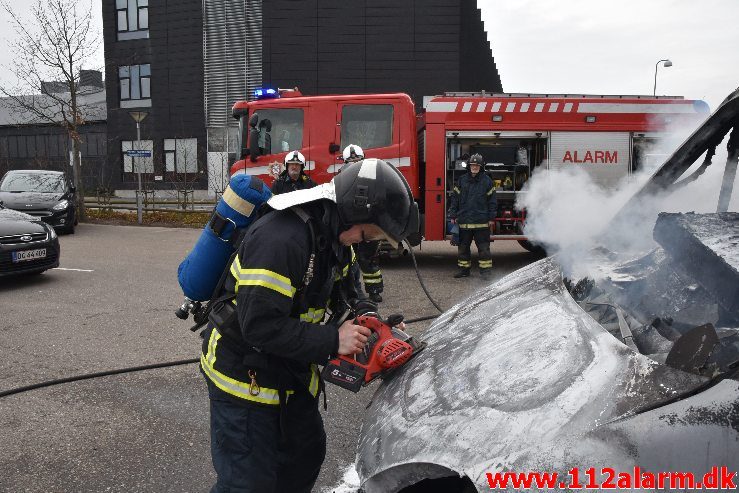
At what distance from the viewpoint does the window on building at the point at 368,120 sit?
8.48 meters

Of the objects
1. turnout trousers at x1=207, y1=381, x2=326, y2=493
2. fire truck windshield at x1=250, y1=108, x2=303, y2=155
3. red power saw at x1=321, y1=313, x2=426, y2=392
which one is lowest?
turnout trousers at x1=207, y1=381, x2=326, y2=493

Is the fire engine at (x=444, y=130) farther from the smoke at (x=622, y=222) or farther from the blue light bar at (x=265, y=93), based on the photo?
the smoke at (x=622, y=222)

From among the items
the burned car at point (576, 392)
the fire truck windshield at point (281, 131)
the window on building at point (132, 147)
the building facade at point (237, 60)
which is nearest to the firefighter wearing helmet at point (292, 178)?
the fire truck windshield at point (281, 131)

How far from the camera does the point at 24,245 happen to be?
24.3ft

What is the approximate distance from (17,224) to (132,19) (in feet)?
87.7

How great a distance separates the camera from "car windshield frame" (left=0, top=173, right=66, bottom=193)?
13.5 metres

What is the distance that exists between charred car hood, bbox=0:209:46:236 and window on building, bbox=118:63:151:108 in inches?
964

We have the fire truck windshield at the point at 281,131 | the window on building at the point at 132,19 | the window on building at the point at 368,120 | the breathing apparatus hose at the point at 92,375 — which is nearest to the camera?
the breathing apparatus hose at the point at 92,375

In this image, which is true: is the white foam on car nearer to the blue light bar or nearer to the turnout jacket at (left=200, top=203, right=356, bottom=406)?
the turnout jacket at (left=200, top=203, right=356, bottom=406)

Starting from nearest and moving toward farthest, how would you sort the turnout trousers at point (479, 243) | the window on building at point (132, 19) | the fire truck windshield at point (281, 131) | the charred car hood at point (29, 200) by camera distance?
the turnout trousers at point (479, 243) < the fire truck windshield at point (281, 131) < the charred car hood at point (29, 200) < the window on building at point (132, 19)

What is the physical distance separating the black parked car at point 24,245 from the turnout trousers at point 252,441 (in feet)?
21.7

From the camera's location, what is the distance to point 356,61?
25953 millimetres

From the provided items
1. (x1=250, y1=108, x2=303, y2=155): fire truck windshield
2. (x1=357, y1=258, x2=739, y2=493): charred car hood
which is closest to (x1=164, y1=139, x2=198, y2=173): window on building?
(x1=250, y1=108, x2=303, y2=155): fire truck windshield

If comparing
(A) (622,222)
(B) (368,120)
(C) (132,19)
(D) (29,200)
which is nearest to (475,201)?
(B) (368,120)
